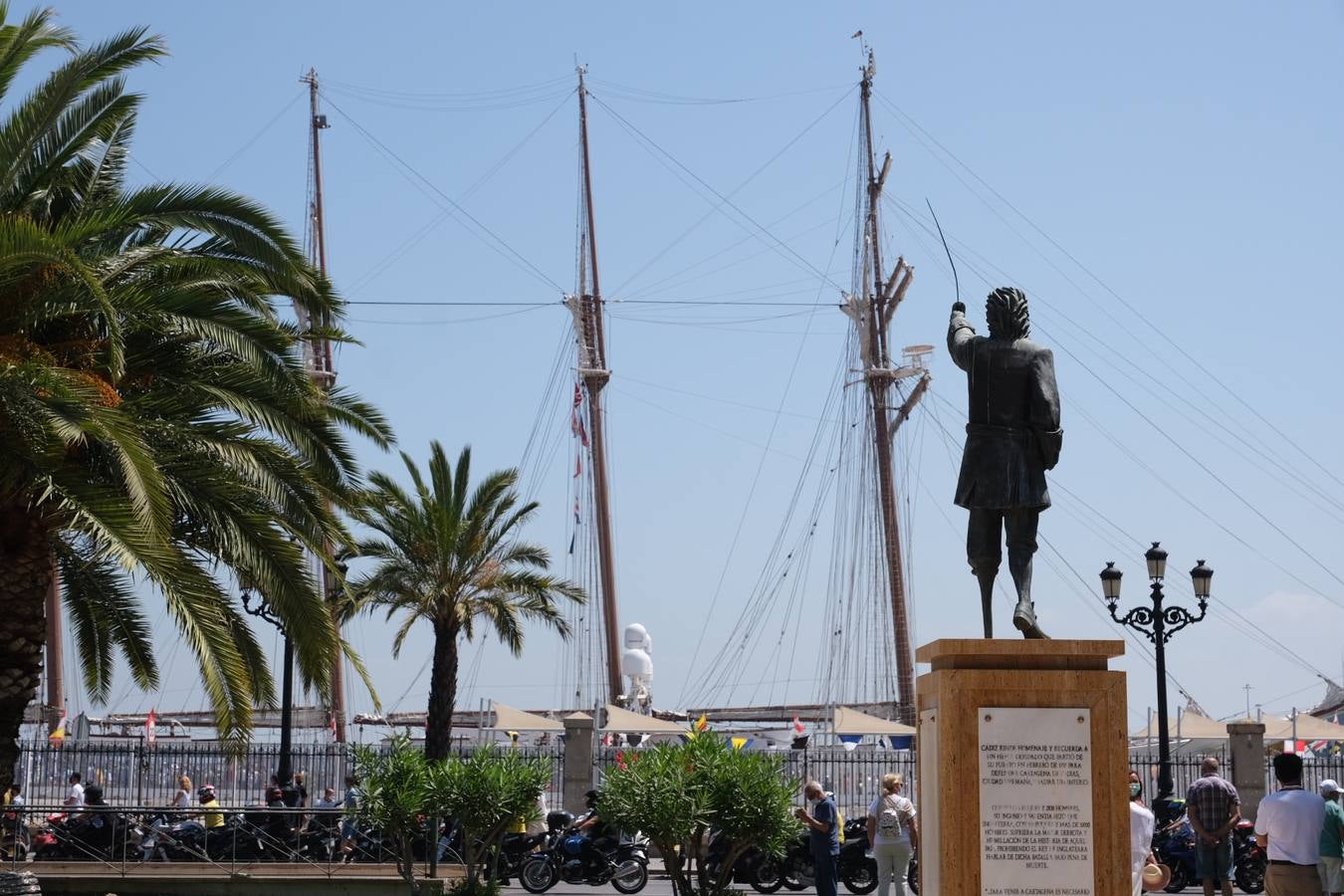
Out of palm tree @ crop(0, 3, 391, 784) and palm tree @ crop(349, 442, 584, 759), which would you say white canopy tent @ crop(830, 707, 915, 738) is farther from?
palm tree @ crop(0, 3, 391, 784)

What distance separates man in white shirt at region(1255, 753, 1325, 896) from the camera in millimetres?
10234

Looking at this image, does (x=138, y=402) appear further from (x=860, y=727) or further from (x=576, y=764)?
(x=860, y=727)

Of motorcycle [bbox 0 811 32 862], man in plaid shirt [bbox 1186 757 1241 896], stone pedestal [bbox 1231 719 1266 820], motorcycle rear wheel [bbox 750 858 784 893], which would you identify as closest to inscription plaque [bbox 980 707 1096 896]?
man in plaid shirt [bbox 1186 757 1241 896]

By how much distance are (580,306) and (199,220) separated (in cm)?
3609

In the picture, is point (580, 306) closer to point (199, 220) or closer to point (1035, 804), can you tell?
point (199, 220)

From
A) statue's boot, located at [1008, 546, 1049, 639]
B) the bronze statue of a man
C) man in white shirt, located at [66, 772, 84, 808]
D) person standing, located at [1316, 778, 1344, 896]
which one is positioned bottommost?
man in white shirt, located at [66, 772, 84, 808]

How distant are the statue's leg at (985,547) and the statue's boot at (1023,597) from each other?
0.38 feet

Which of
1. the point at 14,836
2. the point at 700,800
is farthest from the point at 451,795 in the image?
the point at 14,836

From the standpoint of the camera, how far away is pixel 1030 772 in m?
9.33

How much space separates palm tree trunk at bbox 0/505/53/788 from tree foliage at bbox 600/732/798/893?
5220 mm

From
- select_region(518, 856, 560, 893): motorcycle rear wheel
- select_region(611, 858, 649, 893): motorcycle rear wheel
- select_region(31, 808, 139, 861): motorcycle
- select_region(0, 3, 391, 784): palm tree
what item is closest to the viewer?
select_region(0, 3, 391, 784): palm tree

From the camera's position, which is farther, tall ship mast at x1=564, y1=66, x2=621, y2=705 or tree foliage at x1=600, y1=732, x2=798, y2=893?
tall ship mast at x1=564, y1=66, x2=621, y2=705

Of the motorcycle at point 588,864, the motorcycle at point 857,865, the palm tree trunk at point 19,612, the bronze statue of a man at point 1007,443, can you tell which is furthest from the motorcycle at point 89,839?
the bronze statue of a man at point 1007,443

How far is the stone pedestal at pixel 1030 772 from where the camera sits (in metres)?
9.27
